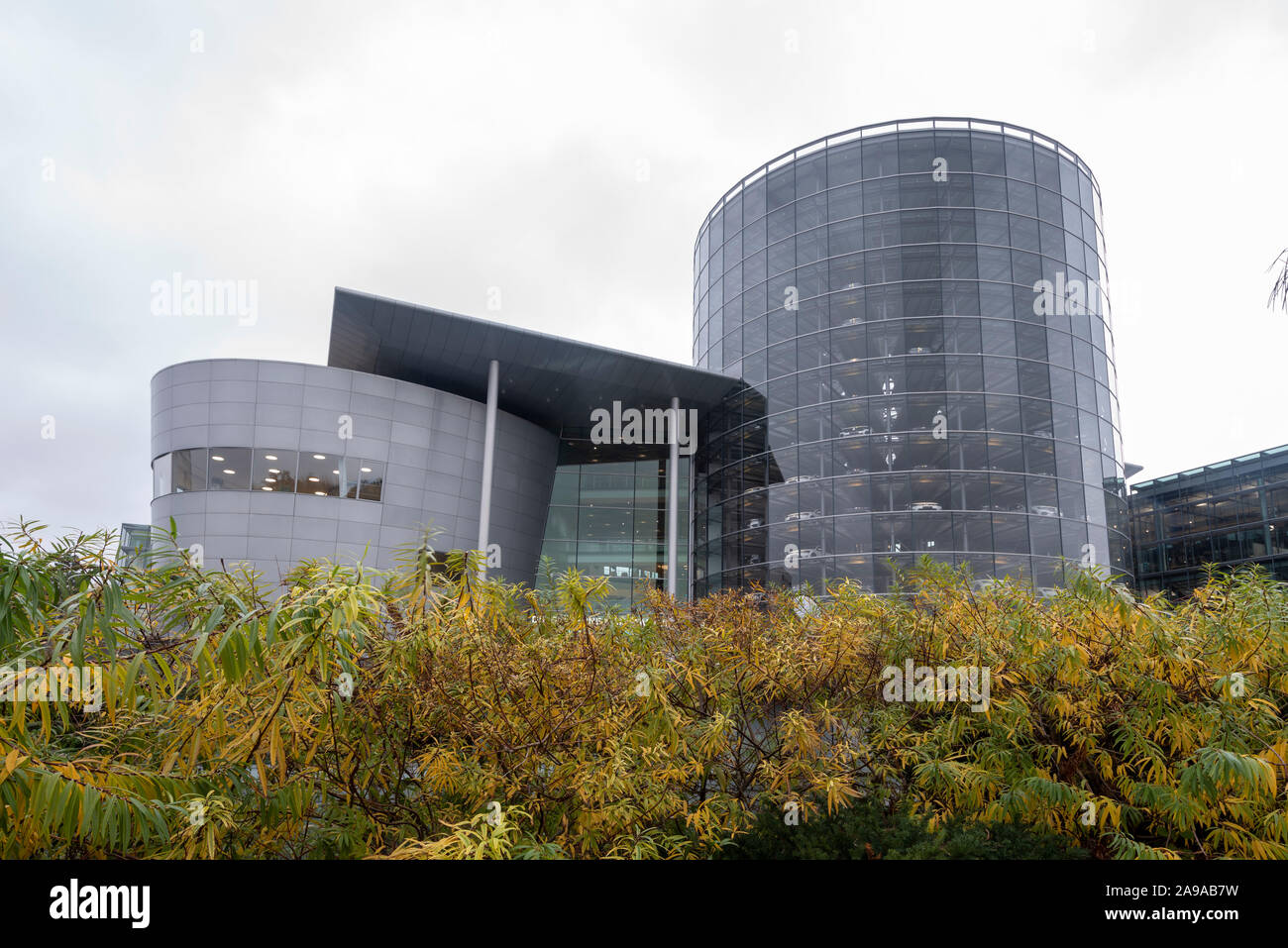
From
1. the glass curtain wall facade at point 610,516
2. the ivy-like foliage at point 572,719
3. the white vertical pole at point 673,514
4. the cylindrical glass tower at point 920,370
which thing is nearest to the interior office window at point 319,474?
the glass curtain wall facade at point 610,516

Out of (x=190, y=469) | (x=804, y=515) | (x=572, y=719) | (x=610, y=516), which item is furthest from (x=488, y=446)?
(x=572, y=719)

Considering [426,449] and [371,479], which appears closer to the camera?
[371,479]

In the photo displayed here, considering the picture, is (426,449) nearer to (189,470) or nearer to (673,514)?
(189,470)

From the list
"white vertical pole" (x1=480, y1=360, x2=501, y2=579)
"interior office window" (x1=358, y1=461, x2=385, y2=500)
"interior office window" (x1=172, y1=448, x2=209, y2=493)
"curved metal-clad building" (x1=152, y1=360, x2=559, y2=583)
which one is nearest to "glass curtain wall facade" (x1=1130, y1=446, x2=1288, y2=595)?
"white vertical pole" (x1=480, y1=360, x2=501, y2=579)

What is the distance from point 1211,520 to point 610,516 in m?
34.2

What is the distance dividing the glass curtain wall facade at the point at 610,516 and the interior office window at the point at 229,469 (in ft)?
38.8

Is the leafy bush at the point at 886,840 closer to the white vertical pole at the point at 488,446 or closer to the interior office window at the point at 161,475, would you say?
the white vertical pole at the point at 488,446

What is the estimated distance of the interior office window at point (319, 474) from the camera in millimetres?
22719

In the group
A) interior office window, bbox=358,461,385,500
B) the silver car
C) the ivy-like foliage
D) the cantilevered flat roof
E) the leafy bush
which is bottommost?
the leafy bush

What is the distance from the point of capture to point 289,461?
22641 millimetres

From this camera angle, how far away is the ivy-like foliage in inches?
121

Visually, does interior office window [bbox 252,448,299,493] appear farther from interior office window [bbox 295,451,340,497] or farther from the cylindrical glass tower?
the cylindrical glass tower

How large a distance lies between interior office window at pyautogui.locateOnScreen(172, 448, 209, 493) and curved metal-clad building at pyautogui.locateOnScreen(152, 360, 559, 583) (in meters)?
0.03
